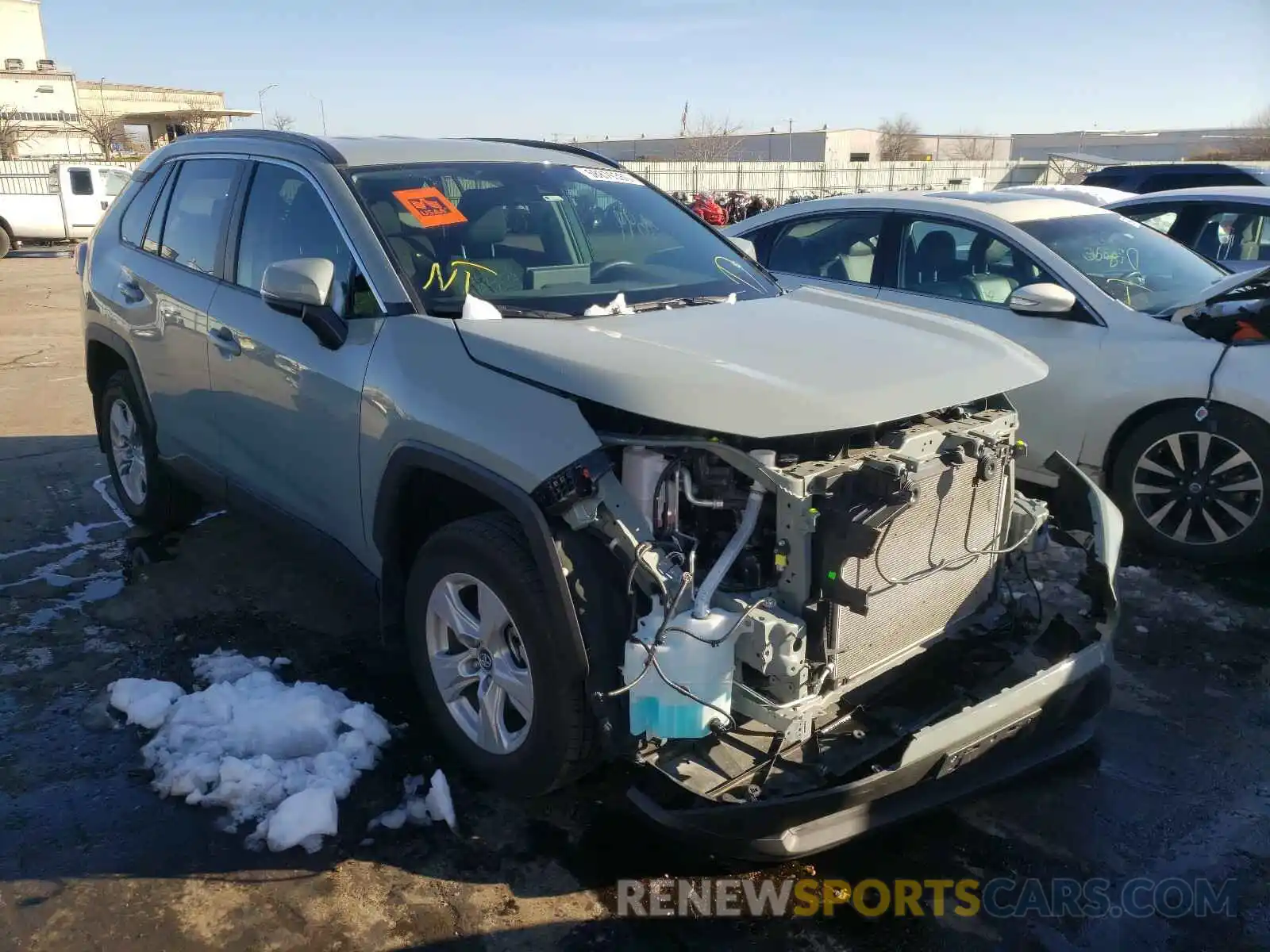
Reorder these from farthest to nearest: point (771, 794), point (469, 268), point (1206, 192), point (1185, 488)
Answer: point (1206, 192)
point (1185, 488)
point (469, 268)
point (771, 794)

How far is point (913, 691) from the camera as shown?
117 inches

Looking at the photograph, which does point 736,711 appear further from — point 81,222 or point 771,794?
point 81,222

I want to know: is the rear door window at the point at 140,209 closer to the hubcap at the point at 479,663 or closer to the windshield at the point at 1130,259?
the hubcap at the point at 479,663

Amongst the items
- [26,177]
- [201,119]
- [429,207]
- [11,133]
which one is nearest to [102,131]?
[11,133]

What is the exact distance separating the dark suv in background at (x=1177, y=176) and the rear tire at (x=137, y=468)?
10801mm

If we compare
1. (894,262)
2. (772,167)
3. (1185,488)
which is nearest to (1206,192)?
(894,262)

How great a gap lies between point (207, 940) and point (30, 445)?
5791mm

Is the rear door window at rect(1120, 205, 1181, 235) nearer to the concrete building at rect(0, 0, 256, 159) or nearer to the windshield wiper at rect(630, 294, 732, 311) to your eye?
the windshield wiper at rect(630, 294, 732, 311)

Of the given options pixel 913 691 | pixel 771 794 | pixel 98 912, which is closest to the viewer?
pixel 771 794

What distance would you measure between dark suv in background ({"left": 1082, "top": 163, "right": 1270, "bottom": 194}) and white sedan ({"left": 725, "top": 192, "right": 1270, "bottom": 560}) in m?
6.52

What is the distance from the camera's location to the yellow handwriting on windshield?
338cm

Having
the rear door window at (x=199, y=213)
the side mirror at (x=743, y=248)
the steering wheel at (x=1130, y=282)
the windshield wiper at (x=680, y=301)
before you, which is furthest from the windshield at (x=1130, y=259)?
the rear door window at (x=199, y=213)

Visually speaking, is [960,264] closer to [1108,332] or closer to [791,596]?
[1108,332]

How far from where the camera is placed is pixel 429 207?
362 cm
